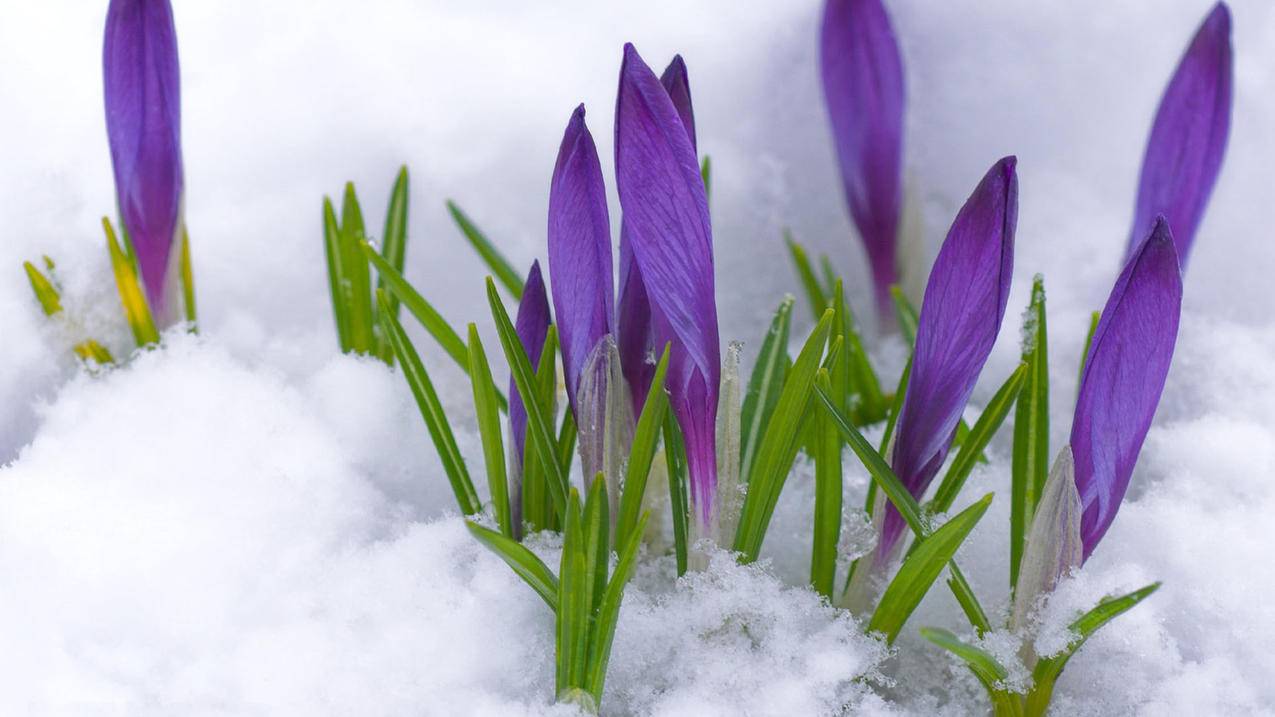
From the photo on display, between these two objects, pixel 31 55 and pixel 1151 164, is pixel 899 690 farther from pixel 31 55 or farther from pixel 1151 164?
pixel 31 55

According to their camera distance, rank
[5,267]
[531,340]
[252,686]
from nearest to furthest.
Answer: [252,686]
[531,340]
[5,267]

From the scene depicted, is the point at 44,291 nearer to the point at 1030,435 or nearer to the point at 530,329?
the point at 530,329

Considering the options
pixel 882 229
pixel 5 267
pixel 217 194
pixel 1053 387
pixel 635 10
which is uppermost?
pixel 635 10

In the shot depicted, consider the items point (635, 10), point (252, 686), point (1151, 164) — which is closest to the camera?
point (252, 686)

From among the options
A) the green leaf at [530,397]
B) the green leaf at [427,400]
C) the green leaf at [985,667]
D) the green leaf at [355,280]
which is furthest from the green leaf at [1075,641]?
the green leaf at [355,280]

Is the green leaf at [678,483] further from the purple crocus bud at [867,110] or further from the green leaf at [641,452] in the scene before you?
the purple crocus bud at [867,110]

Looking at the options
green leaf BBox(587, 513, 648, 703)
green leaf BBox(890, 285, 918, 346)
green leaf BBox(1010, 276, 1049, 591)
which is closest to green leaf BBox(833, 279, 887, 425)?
green leaf BBox(890, 285, 918, 346)

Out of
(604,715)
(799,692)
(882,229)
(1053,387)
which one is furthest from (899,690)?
(882,229)
